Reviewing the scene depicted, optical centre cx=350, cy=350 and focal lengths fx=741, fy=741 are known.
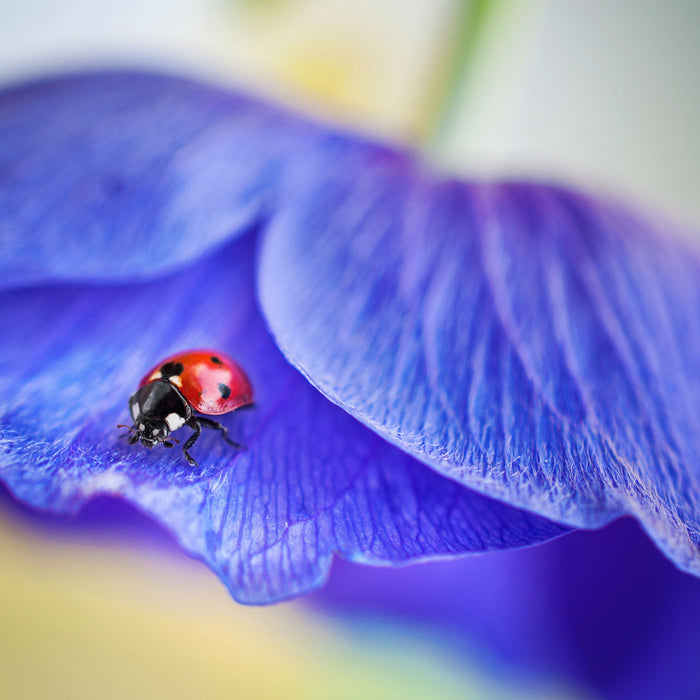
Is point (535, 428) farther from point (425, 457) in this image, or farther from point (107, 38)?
point (107, 38)

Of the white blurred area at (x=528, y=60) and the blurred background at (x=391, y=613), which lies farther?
the white blurred area at (x=528, y=60)

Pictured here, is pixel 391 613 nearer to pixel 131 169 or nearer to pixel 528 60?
pixel 131 169

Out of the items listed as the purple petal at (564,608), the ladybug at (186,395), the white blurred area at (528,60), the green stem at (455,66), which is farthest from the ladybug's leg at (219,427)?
the white blurred area at (528,60)

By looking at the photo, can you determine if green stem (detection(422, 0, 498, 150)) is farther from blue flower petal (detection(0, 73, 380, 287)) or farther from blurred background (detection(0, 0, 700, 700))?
blue flower petal (detection(0, 73, 380, 287))

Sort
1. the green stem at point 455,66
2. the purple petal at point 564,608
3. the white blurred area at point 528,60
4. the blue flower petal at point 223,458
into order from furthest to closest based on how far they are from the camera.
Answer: the white blurred area at point 528,60, the green stem at point 455,66, the purple petal at point 564,608, the blue flower petal at point 223,458

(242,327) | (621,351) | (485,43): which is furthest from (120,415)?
(485,43)

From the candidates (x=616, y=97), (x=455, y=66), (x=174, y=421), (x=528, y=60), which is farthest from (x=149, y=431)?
(x=616, y=97)

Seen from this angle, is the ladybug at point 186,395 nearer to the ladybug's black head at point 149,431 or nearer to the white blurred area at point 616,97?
the ladybug's black head at point 149,431

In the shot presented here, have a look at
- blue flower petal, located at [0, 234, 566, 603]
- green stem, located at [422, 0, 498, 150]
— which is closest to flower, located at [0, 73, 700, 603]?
blue flower petal, located at [0, 234, 566, 603]
